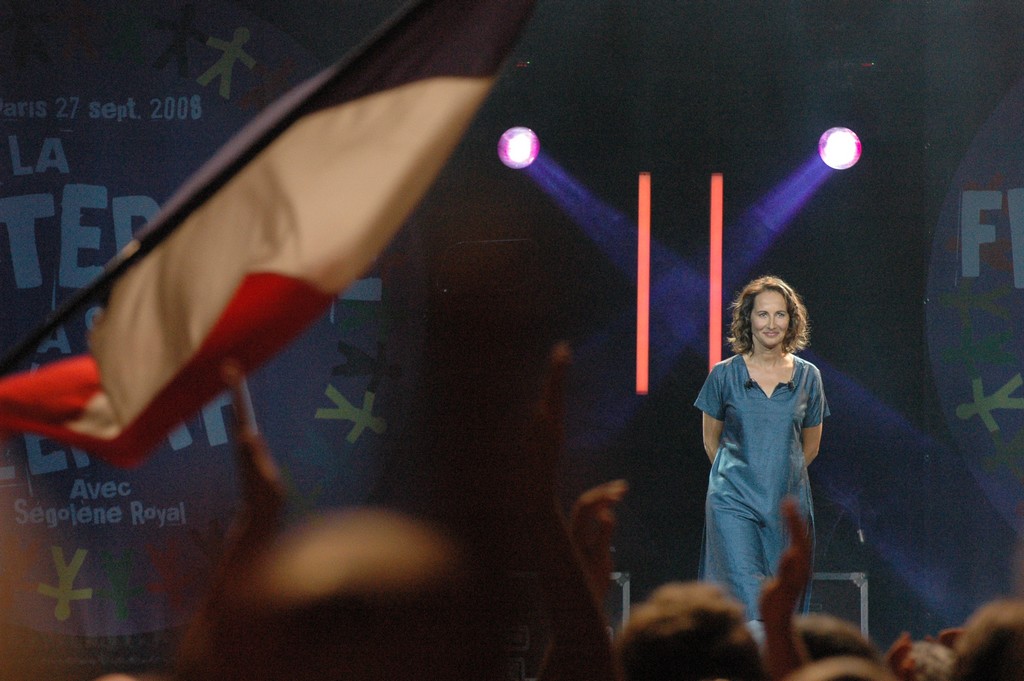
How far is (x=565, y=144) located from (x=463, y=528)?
5301 millimetres

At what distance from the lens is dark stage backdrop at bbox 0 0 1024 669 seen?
5.79 metres

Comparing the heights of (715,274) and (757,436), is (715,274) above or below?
above

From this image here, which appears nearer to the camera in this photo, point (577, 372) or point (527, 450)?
point (527, 450)

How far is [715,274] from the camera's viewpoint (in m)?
5.91

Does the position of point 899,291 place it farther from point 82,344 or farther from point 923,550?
point 82,344

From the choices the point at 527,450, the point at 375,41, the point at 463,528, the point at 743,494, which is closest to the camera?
the point at 463,528

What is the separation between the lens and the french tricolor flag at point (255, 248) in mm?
1557

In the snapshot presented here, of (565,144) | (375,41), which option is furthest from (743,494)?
(375,41)

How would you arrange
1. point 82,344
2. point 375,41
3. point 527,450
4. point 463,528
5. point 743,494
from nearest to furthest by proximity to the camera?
1. point 463,528
2. point 527,450
3. point 375,41
4. point 743,494
5. point 82,344

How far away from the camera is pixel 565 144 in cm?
600

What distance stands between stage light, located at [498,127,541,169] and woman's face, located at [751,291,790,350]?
140cm

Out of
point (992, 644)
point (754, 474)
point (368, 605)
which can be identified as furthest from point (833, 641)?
point (754, 474)

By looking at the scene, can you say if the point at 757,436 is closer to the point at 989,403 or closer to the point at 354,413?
the point at 989,403

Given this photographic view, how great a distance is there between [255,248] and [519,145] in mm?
4444
